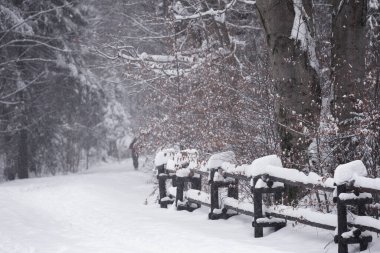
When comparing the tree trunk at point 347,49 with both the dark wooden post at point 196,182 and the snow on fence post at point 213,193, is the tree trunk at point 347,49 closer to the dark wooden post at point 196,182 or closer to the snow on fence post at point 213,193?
the snow on fence post at point 213,193

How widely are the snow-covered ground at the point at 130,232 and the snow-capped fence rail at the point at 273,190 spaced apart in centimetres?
30

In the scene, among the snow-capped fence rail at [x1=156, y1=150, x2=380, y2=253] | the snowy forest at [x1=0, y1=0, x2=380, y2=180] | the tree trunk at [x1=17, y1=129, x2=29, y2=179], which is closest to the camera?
the snow-capped fence rail at [x1=156, y1=150, x2=380, y2=253]

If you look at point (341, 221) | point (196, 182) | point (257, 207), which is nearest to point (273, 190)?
point (257, 207)

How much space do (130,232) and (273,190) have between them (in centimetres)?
297

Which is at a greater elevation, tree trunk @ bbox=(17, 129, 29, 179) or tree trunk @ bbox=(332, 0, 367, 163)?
tree trunk @ bbox=(332, 0, 367, 163)

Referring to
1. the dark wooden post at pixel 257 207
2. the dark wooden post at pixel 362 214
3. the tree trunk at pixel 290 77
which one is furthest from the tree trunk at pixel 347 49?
the dark wooden post at pixel 362 214

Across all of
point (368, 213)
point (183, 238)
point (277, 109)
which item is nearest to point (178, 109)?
point (277, 109)

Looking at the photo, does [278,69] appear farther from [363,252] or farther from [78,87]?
[78,87]

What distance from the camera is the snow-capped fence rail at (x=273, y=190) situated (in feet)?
23.1

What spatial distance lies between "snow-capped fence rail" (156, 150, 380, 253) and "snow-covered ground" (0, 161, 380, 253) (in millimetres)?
300

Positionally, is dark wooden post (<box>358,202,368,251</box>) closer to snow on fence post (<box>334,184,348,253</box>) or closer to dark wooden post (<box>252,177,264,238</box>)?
snow on fence post (<box>334,184,348,253</box>)

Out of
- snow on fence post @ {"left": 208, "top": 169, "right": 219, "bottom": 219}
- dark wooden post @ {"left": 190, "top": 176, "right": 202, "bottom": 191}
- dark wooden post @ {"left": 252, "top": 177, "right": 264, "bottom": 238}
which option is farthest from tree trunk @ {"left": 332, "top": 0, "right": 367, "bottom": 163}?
dark wooden post @ {"left": 190, "top": 176, "right": 202, "bottom": 191}

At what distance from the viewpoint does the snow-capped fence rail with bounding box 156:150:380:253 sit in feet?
23.1

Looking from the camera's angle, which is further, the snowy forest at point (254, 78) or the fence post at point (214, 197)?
the fence post at point (214, 197)
